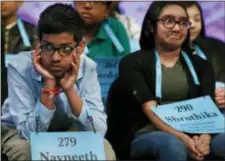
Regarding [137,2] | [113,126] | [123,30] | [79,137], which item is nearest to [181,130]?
[113,126]

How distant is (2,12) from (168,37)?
1049 mm

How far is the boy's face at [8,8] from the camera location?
12.5ft

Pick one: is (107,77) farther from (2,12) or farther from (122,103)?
(2,12)

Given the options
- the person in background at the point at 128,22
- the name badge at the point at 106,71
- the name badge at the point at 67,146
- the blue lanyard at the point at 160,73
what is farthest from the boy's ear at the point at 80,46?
the person in background at the point at 128,22

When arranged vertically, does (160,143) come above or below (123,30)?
below

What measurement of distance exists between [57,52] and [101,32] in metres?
0.99

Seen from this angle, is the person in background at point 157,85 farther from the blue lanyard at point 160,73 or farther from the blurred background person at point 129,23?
the blurred background person at point 129,23

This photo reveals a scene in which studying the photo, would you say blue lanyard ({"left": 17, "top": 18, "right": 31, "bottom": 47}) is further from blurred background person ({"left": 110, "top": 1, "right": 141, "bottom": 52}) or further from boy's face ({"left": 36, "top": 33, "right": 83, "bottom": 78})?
boy's face ({"left": 36, "top": 33, "right": 83, "bottom": 78})

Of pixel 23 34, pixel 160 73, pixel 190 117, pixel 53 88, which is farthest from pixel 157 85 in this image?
pixel 23 34

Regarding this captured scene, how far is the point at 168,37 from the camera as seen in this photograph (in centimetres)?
330

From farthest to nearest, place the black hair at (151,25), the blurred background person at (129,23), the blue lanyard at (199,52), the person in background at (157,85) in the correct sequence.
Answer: the blurred background person at (129,23)
the blue lanyard at (199,52)
the black hair at (151,25)
the person in background at (157,85)

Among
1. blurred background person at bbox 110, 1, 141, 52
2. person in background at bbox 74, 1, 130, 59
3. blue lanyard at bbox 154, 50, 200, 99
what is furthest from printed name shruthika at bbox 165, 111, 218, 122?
blurred background person at bbox 110, 1, 141, 52

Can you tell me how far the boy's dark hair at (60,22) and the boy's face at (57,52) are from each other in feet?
0.09

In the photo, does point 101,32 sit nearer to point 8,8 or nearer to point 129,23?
point 129,23
